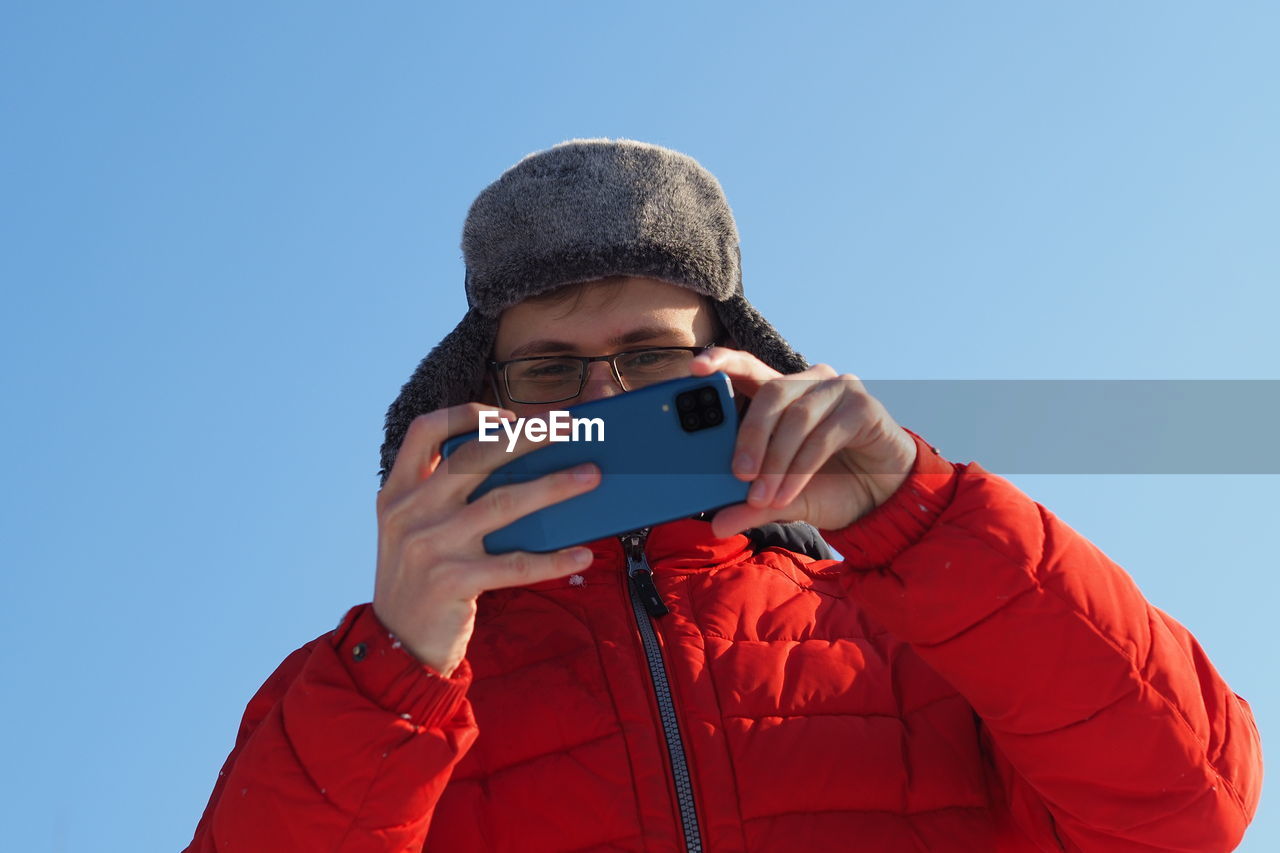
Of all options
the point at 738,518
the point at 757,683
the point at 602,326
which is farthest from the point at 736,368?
the point at 602,326

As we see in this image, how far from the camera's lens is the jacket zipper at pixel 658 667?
3.12 metres

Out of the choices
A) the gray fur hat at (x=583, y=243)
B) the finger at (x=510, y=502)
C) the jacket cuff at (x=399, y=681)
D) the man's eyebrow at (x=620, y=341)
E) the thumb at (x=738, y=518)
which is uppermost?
the gray fur hat at (x=583, y=243)

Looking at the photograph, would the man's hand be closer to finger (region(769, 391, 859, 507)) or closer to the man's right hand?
finger (region(769, 391, 859, 507))

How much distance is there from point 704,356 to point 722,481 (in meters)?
0.31

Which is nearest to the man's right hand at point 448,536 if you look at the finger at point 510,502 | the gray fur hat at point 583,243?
the finger at point 510,502

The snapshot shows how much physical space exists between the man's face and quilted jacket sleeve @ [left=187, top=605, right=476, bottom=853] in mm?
1403

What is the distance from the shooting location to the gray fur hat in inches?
166

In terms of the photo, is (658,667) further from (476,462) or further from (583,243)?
(583,243)

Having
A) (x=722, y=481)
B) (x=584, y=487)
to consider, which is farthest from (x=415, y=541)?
(x=722, y=481)

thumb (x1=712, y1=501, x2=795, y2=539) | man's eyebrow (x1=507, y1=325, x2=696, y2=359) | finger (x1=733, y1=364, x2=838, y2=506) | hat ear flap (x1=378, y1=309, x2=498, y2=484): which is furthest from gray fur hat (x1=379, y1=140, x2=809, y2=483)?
thumb (x1=712, y1=501, x2=795, y2=539)

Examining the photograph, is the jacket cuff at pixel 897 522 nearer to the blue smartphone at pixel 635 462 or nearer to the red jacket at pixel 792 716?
the red jacket at pixel 792 716

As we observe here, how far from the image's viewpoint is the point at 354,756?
8.80 feet

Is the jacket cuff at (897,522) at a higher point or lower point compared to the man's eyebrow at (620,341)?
lower

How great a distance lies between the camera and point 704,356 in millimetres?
2818
